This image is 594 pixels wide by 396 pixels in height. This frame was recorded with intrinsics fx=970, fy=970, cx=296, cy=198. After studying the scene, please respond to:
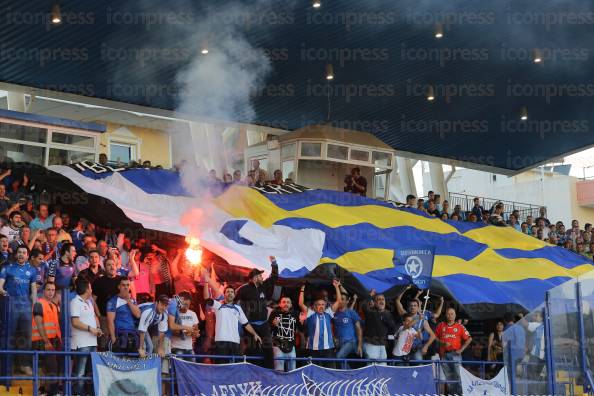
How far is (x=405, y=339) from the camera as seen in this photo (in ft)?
55.2

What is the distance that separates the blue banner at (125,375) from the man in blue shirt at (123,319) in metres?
0.73

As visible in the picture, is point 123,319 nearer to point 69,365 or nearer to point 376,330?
point 69,365

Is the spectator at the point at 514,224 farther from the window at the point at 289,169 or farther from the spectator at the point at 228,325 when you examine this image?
the spectator at the point at 228,325

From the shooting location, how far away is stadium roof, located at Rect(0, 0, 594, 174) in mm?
20250

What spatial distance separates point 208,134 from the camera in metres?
29.4

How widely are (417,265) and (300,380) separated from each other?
440 centimetres

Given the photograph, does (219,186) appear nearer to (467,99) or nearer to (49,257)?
(49,257)

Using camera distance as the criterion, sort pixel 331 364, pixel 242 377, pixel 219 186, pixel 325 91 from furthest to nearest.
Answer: pixel 325 91 → pixel 219 186 → pixel 331 364 → pixel 242 377

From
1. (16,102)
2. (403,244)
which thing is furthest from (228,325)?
(16,102)

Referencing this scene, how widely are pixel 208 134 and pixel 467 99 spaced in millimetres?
7875

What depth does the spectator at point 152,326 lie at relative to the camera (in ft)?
43.8

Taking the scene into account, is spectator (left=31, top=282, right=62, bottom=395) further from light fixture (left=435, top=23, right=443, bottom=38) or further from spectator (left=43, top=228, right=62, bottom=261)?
light fixture (left=435, top=23, right=443, bottom=38)

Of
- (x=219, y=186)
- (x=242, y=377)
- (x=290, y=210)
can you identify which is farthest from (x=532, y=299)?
(x=242, y=377)

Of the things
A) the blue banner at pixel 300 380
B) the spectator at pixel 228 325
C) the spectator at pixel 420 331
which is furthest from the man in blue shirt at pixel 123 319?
the spectator at pixel 420 331
